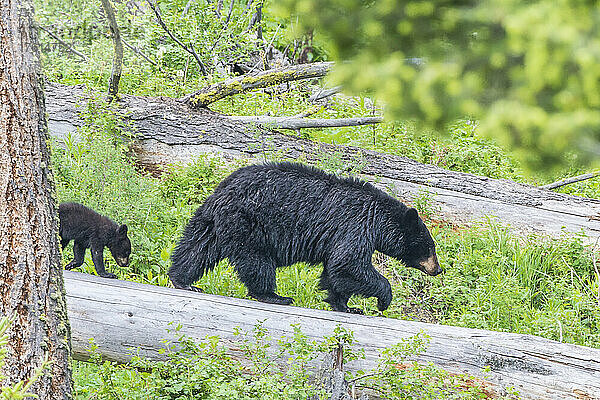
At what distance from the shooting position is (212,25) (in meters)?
11.1

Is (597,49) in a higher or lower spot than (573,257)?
higher

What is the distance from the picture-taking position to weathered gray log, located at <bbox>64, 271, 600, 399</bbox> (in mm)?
4895

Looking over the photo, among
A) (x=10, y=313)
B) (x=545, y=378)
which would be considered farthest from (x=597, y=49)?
(x=545, y=378)

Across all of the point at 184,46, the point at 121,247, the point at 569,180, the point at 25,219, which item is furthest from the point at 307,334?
the point at 184,46

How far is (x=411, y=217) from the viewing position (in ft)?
20.3

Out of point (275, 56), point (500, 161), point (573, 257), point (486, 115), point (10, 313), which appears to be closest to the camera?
point (486, 115)

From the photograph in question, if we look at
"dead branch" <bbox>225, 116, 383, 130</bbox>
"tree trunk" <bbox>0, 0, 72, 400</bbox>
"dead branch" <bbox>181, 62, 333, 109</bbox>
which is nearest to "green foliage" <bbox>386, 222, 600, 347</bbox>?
"dead branch" <bbox>225, 116, 383, 130</bbox>

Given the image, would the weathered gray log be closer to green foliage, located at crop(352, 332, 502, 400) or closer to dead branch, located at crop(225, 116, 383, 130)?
green foliage, located at crop(352, 332, 502, 400)

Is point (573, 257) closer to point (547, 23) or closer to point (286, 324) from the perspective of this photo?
point (286, 324)

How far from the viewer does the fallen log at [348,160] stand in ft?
27.2

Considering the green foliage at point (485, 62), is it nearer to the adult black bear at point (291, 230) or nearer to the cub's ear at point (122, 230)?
the adult black bear at point (291, 230)

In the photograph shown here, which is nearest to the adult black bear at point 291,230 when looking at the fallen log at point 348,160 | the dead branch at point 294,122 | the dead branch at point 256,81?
the fallen log at point 348,160

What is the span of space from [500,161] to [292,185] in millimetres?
5928

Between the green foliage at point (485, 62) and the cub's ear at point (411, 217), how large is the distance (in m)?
4.82
